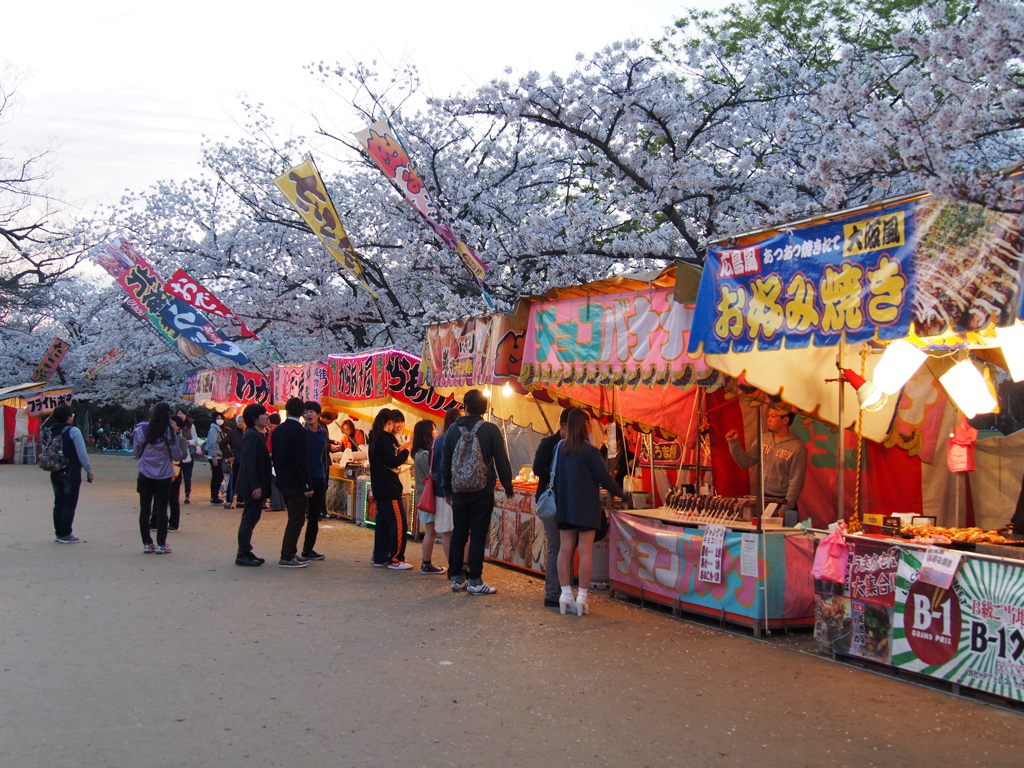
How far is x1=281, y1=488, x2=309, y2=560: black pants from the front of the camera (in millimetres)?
10039

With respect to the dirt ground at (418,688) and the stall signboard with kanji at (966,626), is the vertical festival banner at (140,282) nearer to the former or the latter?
the dirt ground at (418,688)

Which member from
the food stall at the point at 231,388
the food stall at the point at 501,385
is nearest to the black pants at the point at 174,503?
the food stall at the point at 501,385

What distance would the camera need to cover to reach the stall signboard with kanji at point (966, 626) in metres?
5.23

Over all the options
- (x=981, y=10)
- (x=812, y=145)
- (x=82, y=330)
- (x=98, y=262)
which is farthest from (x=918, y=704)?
(x=82, y=330)

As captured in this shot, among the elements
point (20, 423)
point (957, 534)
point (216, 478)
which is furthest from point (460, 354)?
point (20, 423)

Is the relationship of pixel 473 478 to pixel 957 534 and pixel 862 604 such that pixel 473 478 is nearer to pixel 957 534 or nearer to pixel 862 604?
pixel 862 604

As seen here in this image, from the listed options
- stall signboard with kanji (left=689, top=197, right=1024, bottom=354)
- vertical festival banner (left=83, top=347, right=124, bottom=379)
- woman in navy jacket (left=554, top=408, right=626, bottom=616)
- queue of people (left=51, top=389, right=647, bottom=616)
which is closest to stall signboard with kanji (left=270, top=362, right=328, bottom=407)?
queue of people (left=51, top=389, right=647, bottom=616)

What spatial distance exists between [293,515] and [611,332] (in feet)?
14.7

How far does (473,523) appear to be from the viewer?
28.6 ft

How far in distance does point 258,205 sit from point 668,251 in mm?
12662

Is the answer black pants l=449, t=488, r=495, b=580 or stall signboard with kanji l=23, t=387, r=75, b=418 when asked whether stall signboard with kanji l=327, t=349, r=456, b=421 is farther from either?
stall signboard with kanji l=23, t=387, r=75, b=418

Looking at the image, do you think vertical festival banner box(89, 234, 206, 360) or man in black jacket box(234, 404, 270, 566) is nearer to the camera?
man in black jacket box(234, 404, 270, 566)

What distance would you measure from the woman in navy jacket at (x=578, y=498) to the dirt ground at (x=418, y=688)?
1.21 feet

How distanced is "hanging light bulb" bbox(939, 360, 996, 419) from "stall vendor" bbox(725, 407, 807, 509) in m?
1.89
